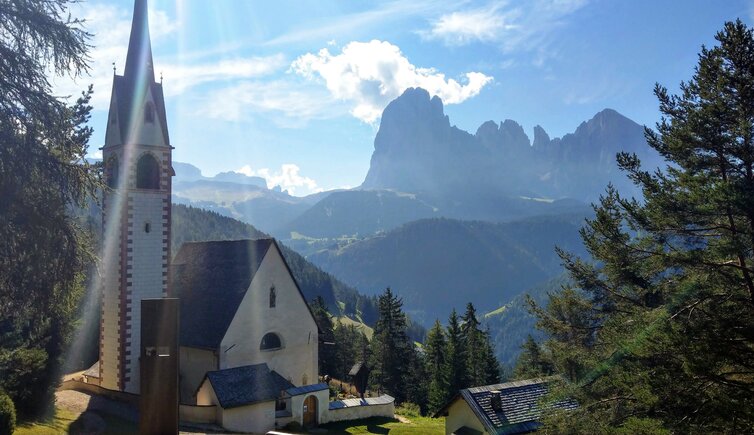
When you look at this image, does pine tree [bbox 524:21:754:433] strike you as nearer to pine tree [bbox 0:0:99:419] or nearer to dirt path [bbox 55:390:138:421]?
pine tree [bbox 0:0:99:419]

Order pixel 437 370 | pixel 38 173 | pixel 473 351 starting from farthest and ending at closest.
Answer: pixel 473 351
pixel 437 370
pixel 38 173

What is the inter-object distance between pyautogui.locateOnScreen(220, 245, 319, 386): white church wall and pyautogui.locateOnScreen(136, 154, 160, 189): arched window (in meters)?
6.55

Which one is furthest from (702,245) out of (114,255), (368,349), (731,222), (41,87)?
(368,349)

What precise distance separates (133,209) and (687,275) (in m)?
23.2

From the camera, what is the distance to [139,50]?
2838 centimetres

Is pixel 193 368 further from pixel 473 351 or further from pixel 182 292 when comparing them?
pixel 473 351

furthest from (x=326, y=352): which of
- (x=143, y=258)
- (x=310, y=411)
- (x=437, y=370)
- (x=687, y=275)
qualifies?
(x=687, y=275)

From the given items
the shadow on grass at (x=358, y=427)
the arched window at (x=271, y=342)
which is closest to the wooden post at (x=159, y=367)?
the shadow on grass at (x=358, y=427)

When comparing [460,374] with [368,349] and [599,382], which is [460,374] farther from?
[599,382]

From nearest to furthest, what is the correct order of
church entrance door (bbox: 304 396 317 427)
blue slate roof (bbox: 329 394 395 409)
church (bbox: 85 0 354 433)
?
church (bbox: 85 0 354 433) → church entrance door (bbox: 304 396 317 427) → blue slate roof (bbox: 329 394 395 409)

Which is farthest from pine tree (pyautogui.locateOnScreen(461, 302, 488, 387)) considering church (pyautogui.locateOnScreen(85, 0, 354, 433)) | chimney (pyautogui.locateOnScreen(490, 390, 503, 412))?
chimney (pyautogui.locateOnScreen(490, 390, 503, 412))

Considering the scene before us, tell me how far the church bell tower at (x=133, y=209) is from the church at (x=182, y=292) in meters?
0.05

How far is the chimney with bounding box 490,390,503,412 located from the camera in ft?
78.7

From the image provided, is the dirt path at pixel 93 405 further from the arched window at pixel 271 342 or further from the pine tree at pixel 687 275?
the pine tree at pixel 687 275
